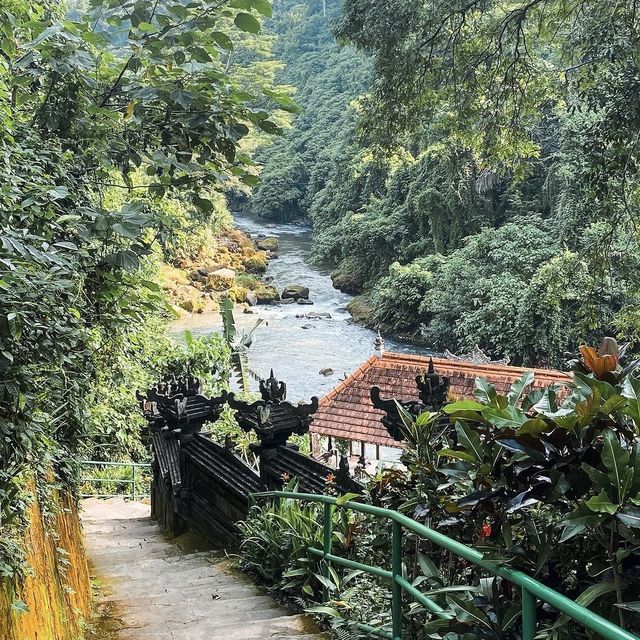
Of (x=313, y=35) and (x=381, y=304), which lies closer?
(x=381, y=304)

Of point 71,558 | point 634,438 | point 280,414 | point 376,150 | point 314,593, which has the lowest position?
point 314,593

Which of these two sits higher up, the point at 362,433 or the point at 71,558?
the point at 71,558

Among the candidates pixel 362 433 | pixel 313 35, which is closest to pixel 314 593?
pixel 362 433

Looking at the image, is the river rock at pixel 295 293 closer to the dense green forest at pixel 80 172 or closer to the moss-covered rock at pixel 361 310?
the moss-covered rock at pixel 361 310

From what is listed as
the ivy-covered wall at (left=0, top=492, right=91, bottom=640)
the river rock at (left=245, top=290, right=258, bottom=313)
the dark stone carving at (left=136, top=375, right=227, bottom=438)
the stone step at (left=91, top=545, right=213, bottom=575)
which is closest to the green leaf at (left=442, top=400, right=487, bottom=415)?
the ivy-covered wall at (left=0, top=492, right=91, bottom=640)

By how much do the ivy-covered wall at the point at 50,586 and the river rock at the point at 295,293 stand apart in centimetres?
2681

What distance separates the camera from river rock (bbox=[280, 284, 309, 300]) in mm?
31609

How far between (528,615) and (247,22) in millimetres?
2470

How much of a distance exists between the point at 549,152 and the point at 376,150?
21886mm

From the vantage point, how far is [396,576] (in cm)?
287

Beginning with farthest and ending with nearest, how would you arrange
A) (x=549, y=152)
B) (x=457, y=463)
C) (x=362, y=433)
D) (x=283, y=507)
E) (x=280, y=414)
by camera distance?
1. (x=549, y=152)
2. (x=362, y=433)
3. (x=280, y=414)
4. (x=283, y=507)
5. (x=457, y=463)

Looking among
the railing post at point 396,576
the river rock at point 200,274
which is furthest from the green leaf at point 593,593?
the river rock at point 200,274

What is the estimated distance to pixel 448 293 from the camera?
2553 cm

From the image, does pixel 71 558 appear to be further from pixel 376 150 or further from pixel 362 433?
pixel 362 433
